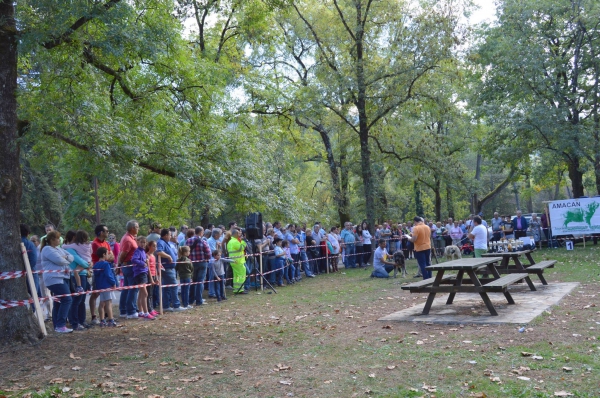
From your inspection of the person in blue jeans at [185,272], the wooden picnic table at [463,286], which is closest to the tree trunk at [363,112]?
the person in blue jeans at [185,272]

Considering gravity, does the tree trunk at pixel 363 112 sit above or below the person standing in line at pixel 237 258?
above

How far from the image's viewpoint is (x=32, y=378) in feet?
22.4

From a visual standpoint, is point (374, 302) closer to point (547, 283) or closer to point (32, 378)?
point (547, 283)

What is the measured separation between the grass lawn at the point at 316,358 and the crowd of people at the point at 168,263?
82 cm

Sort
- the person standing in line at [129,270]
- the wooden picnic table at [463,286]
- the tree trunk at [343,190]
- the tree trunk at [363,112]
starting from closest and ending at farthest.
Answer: the wooden picnic table at [463,286] < the person standing in line at [129,270] < the tree trunk at [363,112] < the tree trunk at [343,190]

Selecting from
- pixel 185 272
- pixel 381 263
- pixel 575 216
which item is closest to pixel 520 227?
pixel 575 216

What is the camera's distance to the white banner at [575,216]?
24.0 m

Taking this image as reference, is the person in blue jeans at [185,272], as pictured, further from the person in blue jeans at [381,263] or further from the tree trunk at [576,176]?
the tree trunk at [576,176]

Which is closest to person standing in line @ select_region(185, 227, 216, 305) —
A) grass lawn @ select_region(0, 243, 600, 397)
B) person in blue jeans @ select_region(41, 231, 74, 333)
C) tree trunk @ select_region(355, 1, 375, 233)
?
grass lawn @ select_region(0, 243, 600, 397)

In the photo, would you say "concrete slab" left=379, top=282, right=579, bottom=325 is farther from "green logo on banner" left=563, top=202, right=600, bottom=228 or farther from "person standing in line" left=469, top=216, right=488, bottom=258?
"green logo on banner" left=563, top=202, right=600, bottom=228

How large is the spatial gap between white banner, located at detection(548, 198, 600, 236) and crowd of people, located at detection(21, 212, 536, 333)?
9.15 meters

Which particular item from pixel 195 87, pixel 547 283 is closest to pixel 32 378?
pixel 195 87

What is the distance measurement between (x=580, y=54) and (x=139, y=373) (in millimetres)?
27503

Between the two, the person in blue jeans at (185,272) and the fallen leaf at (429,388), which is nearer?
the fallen leaf at (429,388)
